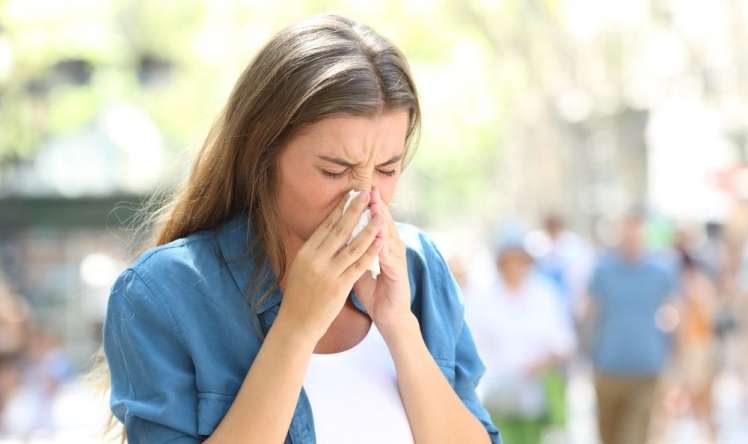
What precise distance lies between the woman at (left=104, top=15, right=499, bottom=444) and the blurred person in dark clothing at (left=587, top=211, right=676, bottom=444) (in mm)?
7076

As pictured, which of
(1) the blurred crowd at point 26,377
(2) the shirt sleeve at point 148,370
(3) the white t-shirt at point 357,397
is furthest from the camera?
(1) the blurred crowd at point 26,377

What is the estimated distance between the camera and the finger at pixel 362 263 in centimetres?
234

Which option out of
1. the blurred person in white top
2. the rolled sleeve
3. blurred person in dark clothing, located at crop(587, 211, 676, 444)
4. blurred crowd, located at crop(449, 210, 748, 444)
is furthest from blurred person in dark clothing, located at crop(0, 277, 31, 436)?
the rolled sleeve

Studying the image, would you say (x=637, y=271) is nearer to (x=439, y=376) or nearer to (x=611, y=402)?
(x=611, y=402)

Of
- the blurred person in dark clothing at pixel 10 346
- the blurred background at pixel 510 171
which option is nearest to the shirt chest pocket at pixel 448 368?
the blurred background at pixel 510 171

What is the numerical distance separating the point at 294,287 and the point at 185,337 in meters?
0.21

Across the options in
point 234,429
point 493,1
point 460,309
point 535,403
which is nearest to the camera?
point 234,429

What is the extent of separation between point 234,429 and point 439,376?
43cm

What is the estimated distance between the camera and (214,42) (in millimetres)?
23453

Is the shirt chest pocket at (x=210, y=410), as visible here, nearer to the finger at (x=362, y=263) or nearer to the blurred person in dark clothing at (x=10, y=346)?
the finger at (x=362, y=263)

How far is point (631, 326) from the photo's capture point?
9.48m

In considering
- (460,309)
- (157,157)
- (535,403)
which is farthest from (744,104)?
(460,309)

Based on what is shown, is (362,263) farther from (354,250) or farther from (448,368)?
(448,368)

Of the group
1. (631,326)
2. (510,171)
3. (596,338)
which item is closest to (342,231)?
(631,326)
